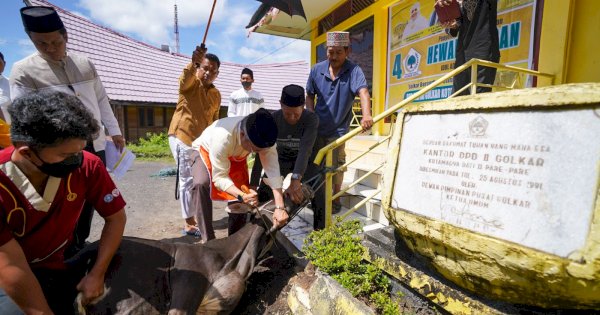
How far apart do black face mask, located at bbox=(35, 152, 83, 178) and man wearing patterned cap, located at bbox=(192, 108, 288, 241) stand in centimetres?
120

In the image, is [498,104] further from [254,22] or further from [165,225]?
[254,22]

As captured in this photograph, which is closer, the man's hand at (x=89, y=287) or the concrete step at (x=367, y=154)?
the man's hand at (x=89, y=287)

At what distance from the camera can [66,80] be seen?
2736 millimetres

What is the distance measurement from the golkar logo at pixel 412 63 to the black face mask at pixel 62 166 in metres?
5.71

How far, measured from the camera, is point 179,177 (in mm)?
3859

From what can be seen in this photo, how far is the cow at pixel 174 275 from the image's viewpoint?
200 cm

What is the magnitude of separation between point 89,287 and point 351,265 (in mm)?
1633

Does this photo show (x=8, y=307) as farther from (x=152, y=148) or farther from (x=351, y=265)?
(x=152, y=148)

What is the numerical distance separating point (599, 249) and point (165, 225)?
455 cm

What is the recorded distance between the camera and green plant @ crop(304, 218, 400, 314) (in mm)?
2078

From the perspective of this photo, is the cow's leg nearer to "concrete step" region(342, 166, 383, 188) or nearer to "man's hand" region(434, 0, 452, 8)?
"concrete step" region(342, 166, 383, 188)

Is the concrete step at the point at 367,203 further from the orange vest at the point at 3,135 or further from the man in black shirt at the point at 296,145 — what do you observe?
the orange vest at the point at 3,135

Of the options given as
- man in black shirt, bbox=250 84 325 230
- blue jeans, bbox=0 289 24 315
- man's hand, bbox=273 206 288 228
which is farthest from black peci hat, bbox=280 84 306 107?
blue jeans, bbox=0 289 24 315

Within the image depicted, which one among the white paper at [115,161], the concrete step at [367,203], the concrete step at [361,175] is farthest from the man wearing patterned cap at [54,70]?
the concrete step at [361,175]
